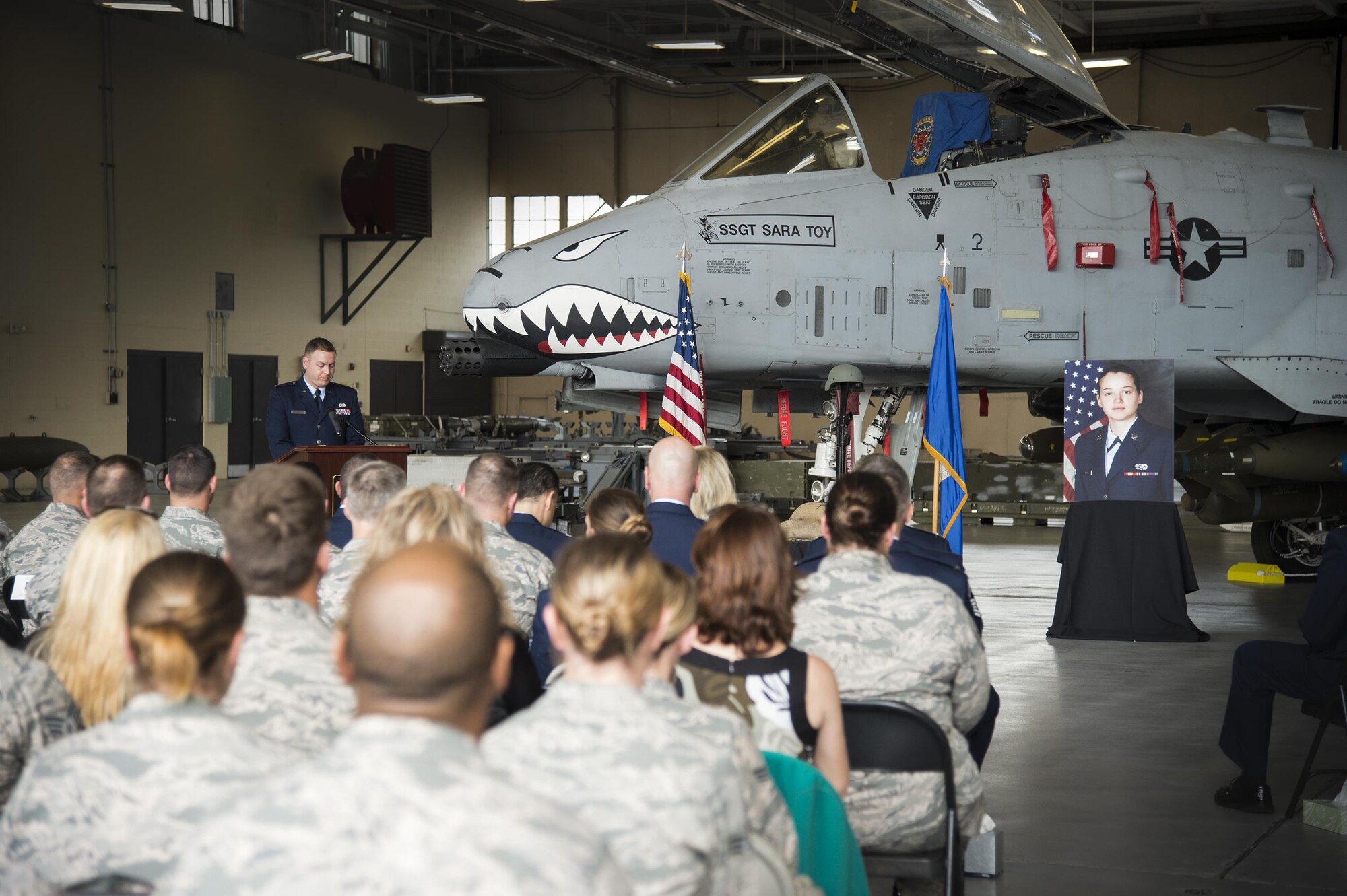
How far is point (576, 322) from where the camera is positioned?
31.1 feet

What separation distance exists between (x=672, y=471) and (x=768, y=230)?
4.69 meters

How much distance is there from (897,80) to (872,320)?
18634mm

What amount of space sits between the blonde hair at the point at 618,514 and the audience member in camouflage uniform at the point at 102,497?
5.28 ft

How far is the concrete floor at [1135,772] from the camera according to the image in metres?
4.30

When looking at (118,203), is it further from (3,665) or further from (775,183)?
(3,665)

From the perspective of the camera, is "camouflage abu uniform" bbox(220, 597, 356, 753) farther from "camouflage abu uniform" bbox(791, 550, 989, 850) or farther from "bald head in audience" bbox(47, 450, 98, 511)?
"bald head in audience" bbox(47, 450, 98, 511)

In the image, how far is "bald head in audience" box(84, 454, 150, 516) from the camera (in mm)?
5027

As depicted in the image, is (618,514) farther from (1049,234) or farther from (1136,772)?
(1049,234)

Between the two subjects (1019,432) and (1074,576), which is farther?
(1019,432)

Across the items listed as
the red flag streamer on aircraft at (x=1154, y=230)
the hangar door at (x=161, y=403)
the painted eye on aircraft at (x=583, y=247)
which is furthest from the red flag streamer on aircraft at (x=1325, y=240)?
the hangar door at (x=161, y=403)

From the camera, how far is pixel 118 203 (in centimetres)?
2214

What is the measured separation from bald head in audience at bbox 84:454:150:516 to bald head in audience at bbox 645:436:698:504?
6.33ft

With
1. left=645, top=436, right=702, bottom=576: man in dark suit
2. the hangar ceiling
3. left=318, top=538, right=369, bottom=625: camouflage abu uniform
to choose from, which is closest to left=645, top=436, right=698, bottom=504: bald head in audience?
left=645, top=436, right=702, bottom=576: man in dark suit

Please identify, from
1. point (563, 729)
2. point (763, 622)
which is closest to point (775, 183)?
point (763, 622)
